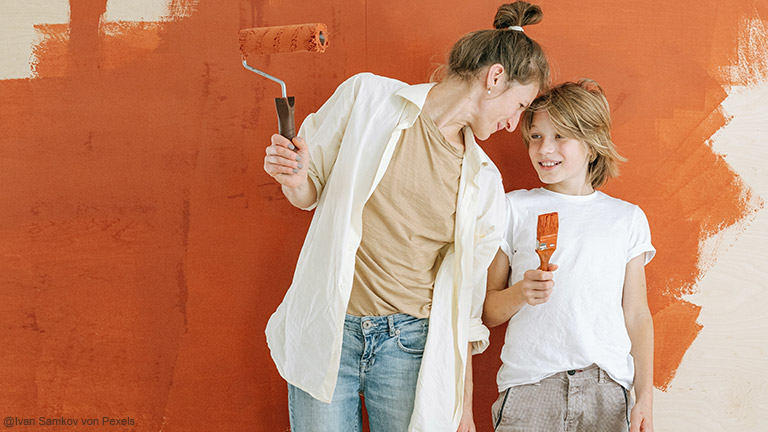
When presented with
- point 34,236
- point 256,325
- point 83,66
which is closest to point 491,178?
point 256,325

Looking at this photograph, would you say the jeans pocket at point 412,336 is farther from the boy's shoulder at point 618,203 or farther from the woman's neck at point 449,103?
the boy's shoulder at point 618,203

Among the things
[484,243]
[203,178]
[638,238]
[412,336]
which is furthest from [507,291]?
[203,178]

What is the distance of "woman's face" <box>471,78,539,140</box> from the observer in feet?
4.42

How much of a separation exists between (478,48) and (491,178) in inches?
11.9

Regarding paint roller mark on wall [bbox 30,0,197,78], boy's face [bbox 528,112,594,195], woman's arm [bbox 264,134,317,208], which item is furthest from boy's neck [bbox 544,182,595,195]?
paint roller mark on wall [bbox 30,0,197,78]

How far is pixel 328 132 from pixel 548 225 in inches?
20.5

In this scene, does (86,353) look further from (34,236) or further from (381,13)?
(381,13)

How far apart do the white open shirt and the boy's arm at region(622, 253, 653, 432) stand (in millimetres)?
368

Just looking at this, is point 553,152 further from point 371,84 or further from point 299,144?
point 299,144

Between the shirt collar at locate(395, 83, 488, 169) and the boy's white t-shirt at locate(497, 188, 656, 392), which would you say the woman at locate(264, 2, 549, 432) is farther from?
the boy's white t-shirt at locate(497, 188, 656, 392)

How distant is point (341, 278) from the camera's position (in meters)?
1.23

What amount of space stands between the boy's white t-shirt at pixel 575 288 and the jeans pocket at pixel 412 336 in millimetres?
250

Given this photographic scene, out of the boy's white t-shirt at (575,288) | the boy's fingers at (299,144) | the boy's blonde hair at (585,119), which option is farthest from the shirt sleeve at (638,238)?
the boy's fingers at (299,144)

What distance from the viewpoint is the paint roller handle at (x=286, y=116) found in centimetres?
108
